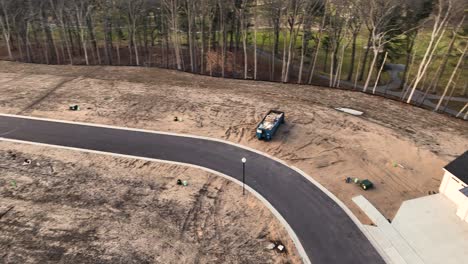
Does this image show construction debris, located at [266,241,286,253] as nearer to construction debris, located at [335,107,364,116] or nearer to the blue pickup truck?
the blue pickup truck

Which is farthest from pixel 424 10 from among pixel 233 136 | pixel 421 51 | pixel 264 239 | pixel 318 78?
pixel 264 239

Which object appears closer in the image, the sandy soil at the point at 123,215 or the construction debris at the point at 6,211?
the sandy soil at the point at 123,215

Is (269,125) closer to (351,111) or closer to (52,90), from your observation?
(351,111)

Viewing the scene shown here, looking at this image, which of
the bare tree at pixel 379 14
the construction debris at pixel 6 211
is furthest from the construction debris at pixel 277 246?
the bare tree at pixel 379 14

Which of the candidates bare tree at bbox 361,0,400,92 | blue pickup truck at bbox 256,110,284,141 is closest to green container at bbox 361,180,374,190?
blue pickup truck at bbox 256,110,284,141

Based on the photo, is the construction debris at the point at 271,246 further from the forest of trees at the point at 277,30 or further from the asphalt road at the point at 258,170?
the forest of trees at the point at 277,30
